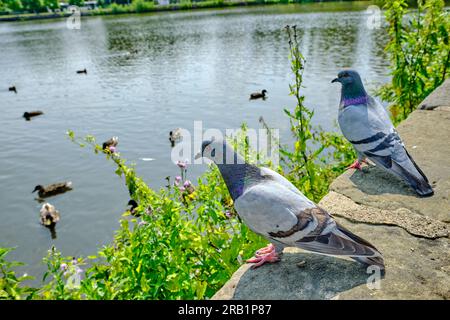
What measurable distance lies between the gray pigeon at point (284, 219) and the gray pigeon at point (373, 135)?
121 cm

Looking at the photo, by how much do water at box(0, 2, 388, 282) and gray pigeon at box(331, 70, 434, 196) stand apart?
239 centimetres

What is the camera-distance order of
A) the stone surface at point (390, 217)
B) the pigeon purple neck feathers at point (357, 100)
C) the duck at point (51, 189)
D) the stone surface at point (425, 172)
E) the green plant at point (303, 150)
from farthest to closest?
the duck at point (51, 189)
the pigeon purple neck feathers at point (357, 100)
the green plant at point (303, 150)
the stone surface at point (425, 172)
the stone surface at point (390, 217)

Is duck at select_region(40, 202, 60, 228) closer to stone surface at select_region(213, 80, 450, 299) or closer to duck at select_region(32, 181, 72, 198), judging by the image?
duck at select_region(32, 181, 72, 198)

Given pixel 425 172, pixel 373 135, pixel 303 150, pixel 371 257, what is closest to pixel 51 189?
pixel 303 150

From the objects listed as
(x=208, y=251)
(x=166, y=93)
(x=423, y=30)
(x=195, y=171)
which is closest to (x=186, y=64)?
(x=166, y=93)

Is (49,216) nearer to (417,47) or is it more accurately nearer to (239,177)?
(239,177)

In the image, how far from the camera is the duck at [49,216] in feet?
29.6

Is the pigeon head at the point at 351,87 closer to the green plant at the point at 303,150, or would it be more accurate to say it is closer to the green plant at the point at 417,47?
the green plant at the point at 303,150

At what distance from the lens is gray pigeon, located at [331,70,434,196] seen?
3252mm

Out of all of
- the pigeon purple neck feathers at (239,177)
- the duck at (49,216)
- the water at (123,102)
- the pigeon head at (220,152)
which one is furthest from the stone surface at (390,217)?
the duck at (49,216)

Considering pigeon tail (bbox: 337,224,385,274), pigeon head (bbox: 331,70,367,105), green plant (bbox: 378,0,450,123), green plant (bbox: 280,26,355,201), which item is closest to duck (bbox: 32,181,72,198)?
green plant (bbox: 280,26,355,201)

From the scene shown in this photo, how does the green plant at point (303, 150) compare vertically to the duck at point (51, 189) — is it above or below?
above

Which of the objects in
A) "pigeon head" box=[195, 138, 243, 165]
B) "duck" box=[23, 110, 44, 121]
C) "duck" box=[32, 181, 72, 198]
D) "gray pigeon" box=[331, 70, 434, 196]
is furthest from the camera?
"duck" box=[23, 110, 44, 121]

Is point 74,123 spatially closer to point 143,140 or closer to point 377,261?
point 143,140
